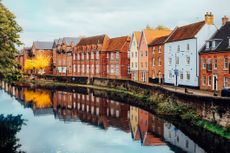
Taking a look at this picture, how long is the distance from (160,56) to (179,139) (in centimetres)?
4121

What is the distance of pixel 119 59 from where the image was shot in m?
91.4

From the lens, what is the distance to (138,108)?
175 feet

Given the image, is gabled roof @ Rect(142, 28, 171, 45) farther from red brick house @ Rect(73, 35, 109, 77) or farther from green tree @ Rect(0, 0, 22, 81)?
green tree @ Rect(0, 0, 22, 81)

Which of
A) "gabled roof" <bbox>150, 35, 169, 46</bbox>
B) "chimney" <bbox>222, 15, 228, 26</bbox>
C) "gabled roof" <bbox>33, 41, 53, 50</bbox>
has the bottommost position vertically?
"gabled roof" <bbox>150, 35, 169, 46</bbox>

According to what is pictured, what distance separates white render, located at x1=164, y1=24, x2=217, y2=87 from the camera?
59.1m

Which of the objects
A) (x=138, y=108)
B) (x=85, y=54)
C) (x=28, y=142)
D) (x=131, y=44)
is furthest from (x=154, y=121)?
(x=85, y=54)

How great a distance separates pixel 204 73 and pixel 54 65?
85.1m

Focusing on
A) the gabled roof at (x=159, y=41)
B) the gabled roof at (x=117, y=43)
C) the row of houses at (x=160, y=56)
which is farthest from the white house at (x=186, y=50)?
the gabled roof at (x=117, y=43)

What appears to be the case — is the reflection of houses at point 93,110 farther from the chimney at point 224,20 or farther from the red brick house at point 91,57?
the red brick house at point 91,57

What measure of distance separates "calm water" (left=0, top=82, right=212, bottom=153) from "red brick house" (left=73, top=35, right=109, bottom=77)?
36.8 metres

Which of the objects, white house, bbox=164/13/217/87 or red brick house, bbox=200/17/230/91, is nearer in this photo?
red brick house, bbox=200/17/230/91

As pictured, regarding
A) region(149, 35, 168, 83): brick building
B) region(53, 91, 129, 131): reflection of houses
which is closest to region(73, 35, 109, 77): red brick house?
region(149, 35, 168, 83): brick building

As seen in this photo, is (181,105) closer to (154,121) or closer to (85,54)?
(154,121)

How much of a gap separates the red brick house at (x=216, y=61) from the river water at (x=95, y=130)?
12506 millimetres
